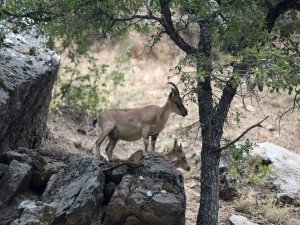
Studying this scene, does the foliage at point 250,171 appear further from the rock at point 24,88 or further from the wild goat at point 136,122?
the rock at point 24,88

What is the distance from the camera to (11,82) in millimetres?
11188

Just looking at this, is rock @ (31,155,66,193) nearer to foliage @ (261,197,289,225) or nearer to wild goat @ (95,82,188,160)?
wild goat @ (95,82,188,160)

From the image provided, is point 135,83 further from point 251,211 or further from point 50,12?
point 50,12

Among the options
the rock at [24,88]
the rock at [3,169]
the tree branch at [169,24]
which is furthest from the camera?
the rock at [24,88]

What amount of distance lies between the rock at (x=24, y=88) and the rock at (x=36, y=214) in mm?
2299

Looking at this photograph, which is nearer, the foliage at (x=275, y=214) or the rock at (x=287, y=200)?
the foliage at (x=275, y=214)

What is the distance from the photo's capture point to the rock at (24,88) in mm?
11117

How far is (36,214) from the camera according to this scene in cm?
887

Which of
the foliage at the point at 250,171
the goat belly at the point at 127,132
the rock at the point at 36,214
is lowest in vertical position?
the rock at the point at 36,214

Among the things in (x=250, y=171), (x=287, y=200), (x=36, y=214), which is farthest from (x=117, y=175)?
(x=250, y=171)

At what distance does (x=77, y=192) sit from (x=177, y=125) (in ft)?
31.1

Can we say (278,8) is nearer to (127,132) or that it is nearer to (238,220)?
(238,220)

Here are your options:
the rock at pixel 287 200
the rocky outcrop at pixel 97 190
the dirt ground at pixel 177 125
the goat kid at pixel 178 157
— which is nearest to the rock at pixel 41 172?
the rocky outcrop at pixel 97 190

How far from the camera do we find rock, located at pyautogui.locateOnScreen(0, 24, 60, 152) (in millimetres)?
11117
